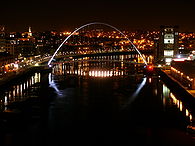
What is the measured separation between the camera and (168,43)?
28562 mm

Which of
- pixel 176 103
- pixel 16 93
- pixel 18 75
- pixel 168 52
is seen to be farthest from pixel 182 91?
pixel 168 52

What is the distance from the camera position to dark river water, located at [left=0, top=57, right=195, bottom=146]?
381 inches

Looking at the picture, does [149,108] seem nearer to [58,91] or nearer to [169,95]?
[169,95]

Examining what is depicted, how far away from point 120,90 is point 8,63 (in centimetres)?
975

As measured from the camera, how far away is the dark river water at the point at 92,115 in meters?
9.69

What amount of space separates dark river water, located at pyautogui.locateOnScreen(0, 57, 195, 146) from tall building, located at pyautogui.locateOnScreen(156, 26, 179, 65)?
9.64 meters

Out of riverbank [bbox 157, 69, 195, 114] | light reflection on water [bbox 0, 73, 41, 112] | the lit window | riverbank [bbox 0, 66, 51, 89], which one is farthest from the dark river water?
the lit window

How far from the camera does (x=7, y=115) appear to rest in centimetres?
1159

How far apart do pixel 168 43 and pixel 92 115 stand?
58.1 ft

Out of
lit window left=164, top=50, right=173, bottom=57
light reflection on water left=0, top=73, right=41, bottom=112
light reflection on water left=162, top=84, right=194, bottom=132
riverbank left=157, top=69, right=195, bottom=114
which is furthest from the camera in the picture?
lit window left=164, top=50, right=173, bottom=57

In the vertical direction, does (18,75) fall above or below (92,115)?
above

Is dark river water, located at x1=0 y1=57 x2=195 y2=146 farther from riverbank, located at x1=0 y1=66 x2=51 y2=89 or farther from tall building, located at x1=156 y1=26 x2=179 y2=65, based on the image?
tall building, located at x1=156 y1=26 x2=179 y2=65

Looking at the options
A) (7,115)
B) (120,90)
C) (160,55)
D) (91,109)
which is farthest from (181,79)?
(160,55)

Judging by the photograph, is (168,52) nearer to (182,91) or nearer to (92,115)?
(182,91)
